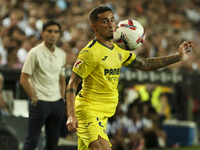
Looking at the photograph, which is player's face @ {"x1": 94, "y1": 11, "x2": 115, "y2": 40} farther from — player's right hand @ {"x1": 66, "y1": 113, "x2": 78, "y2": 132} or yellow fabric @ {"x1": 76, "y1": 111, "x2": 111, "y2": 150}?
player's right hand @ {"x1": 66, "y1": 113, "x2": 78, "y2": 132}

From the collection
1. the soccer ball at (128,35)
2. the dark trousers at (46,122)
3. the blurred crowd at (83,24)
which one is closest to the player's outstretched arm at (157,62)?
the soccer ball at (128,35)

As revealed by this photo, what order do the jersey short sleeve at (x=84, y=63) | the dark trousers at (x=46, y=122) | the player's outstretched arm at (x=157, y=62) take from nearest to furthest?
1. the jersey short sleeve at (x=84, y=63)
2. the player's outstretched arm at (x=157, y=62)
3. the dark trousers at (x=46, y=122)

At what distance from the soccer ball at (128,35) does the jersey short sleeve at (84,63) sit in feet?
1.53

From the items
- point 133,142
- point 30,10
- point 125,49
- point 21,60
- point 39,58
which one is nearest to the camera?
point 125,49

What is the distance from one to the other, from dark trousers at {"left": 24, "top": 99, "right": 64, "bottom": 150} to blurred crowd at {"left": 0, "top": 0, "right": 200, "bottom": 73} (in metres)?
2.75

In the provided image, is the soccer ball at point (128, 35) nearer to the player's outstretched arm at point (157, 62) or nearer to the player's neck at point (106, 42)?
the player's neck at point (106, 42)

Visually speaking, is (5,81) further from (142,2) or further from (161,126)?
(142,2)

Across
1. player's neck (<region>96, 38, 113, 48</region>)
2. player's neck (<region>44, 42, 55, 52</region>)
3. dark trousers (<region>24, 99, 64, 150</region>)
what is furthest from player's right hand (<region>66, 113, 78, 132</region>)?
player's neck (<region>44, 42, 55, 52</region>)

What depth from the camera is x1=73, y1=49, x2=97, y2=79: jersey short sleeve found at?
3.64 m

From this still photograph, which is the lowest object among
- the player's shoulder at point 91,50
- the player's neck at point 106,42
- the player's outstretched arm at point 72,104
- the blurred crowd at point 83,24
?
the player's outstretched arm at point 72,104

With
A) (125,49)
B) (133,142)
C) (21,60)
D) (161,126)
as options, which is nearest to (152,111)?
(161,126)

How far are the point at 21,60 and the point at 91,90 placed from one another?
4726 millimetres

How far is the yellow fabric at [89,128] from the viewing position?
12.1ft

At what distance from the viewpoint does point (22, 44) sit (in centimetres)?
848
